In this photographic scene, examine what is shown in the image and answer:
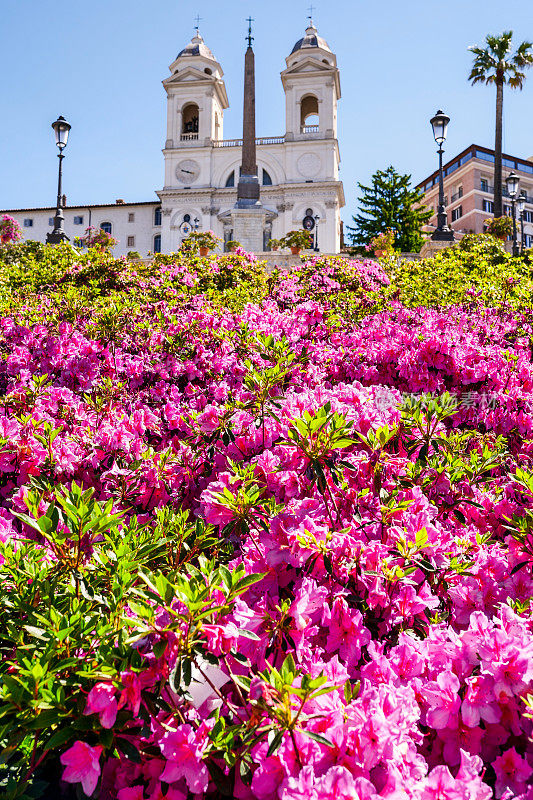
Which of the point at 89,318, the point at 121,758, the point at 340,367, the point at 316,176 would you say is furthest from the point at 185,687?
the point at 316,176

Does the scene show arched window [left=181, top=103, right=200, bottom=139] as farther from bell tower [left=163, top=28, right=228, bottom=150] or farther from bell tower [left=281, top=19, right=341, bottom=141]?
bell tower [left=281, top=19, right=341, bottom=141]

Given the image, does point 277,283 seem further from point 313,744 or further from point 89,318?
point 313,744

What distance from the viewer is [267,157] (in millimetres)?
54312

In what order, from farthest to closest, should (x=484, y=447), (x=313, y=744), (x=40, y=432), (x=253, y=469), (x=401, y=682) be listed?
(x=40, y=432)
(x=484, y=447)
(x=253, y=469)
(x=401, y=682)
(x=313, y=744)

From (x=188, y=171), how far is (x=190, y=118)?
25.3 feet

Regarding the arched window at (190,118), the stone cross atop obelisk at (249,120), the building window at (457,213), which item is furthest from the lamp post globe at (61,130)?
Answer: the building window at (457,213)

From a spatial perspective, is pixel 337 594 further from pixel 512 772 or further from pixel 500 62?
pixel 500 62

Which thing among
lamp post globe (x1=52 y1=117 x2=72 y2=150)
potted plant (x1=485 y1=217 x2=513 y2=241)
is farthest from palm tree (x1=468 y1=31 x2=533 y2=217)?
lamp post globe (x1=52 y1=117 x2=72 y2=150)

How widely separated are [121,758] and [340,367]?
11.3ft

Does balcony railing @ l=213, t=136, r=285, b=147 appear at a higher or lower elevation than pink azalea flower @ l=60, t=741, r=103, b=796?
higher

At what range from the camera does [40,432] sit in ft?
9.18

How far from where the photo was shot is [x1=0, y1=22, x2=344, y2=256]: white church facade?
173 ft

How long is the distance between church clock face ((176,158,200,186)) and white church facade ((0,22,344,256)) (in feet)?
0.31

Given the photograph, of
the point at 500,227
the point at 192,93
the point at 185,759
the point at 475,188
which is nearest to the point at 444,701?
the point at 185,759
